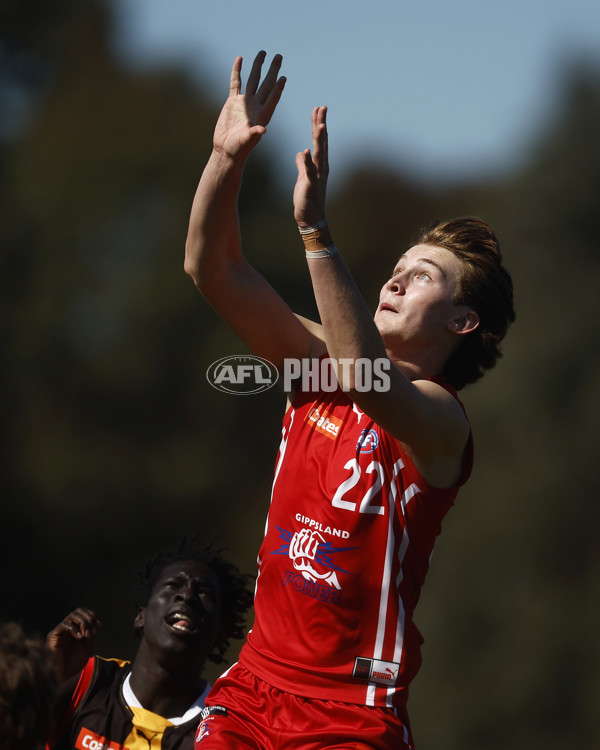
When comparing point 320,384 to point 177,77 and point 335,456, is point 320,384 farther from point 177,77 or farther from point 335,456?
point 177,77

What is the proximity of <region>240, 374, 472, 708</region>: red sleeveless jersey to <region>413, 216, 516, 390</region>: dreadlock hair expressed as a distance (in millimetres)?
549

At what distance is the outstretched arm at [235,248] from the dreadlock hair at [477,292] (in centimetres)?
57

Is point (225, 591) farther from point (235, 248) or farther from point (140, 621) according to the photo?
point (235, 248)

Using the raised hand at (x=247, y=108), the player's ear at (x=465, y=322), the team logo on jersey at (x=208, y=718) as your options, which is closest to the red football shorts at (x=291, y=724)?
the team logo on jersey at (x=208, y=718)

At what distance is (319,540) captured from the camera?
12.1 feet

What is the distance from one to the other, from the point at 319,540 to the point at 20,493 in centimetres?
1251

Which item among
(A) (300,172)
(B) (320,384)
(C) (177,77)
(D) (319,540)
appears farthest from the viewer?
(C) (177,77)

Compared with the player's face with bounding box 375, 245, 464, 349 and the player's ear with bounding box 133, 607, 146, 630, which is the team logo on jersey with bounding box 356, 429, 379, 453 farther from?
the player's ear with bounding box 133, 607, 146, 630

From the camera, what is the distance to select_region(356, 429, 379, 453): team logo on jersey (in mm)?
3750

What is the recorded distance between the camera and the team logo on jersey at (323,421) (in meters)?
3.86

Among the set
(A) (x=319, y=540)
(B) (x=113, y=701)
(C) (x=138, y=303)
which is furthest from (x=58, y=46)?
(A) (x=319, y=540)

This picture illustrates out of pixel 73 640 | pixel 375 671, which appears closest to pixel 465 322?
pixel 375 671

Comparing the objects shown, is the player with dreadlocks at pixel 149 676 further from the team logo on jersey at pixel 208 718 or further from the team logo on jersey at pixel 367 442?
the team logo on jersey at pixel 367 442

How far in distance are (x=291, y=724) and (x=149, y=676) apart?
1880 millimetres
